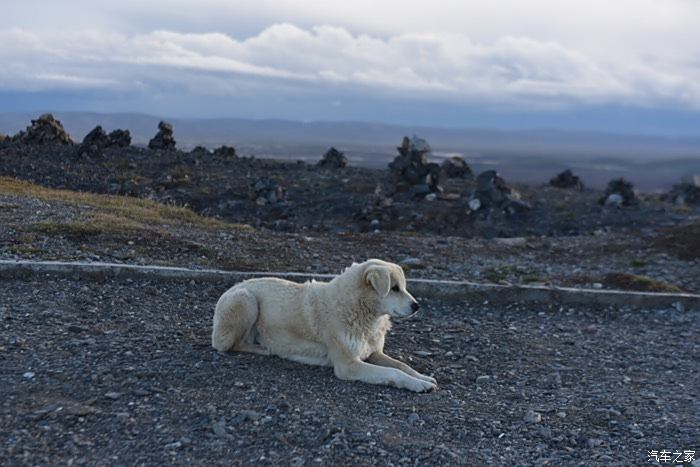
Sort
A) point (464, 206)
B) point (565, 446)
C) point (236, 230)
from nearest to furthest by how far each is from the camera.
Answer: point (565, 446) → point (236, 230) → point (464, 206)

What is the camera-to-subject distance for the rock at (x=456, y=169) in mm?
28406

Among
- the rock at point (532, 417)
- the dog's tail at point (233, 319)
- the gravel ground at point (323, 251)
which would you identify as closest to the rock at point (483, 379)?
the rock at point (532, 417)

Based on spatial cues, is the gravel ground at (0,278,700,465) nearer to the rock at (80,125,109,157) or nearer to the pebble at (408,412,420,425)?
the pebble at (408,412,420,425)

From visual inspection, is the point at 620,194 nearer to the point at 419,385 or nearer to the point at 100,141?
the point at 419,385

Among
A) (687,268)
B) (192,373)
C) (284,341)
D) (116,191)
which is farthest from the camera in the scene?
(116,191)

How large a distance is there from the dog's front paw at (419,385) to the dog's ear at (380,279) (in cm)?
90

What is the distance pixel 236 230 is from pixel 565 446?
9960 millimetres

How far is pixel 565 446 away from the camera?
6.81 meters

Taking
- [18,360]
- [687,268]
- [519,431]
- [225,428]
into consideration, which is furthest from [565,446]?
[687,268]

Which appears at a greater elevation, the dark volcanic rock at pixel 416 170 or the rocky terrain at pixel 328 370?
the dark volcanic rock at pixel 416 170

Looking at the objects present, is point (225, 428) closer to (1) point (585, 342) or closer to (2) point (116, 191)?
(1) point (585, 342)

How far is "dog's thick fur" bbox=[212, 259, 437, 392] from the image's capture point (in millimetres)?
8078

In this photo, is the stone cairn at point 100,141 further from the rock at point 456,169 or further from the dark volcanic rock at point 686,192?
the dark volcanic rock at point 686,192

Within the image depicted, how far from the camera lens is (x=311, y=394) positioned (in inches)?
296
